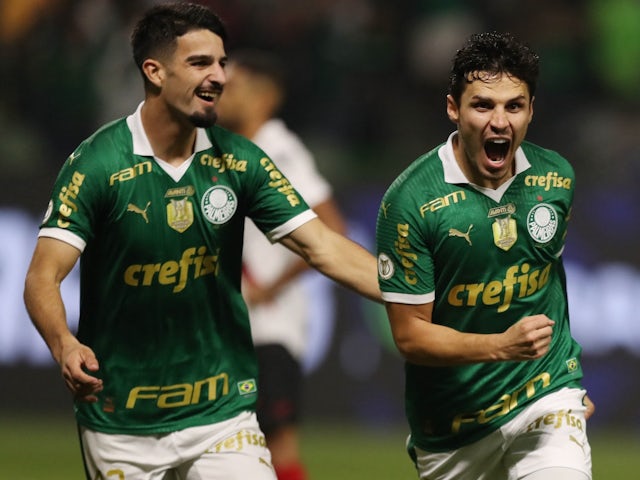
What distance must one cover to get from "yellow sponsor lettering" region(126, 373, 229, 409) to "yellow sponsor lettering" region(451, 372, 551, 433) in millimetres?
984

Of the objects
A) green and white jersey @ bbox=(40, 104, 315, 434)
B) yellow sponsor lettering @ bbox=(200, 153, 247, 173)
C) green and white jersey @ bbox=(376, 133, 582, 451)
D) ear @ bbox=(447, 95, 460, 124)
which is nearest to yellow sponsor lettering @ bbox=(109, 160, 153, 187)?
green and white jersey @ bbox=(40, 104, 315, 434)

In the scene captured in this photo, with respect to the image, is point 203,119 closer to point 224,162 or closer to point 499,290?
point 224,162

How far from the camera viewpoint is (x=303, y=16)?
12898mm

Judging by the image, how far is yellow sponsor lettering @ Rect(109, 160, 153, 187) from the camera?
5465mm

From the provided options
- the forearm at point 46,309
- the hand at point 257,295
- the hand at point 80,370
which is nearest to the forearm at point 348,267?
the forearm at point 46,309

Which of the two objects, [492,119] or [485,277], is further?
[485,277]

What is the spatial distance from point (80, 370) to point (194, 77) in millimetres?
1395

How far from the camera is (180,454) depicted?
18.0 ft

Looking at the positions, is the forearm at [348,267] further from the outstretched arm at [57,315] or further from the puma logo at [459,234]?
the outstretched arm at [57,315]

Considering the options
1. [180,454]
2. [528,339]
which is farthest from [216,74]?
[528,339]

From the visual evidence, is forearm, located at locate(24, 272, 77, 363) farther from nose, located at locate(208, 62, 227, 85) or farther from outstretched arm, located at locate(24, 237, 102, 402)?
nose, located at locate(208, 62, 227, 85)

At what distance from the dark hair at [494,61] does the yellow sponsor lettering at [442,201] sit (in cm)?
37

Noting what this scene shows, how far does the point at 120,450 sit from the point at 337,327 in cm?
570

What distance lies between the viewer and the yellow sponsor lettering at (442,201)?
18.0 ft
